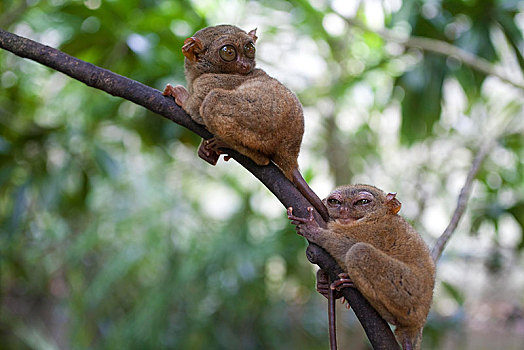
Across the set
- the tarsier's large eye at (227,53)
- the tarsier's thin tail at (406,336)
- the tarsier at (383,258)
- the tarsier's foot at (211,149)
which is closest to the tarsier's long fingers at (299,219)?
the tarsier at (383,258)

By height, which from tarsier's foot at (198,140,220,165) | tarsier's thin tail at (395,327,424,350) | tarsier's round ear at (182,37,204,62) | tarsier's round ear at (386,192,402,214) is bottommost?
tarsier's thin tail at (395,327,424,350)

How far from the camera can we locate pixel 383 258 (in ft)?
5.65

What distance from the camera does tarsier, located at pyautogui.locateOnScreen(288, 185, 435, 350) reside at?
166 centimetres

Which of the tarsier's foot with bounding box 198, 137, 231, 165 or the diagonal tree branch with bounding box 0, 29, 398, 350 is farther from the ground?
the tarsier's foot with bounding box 198, 137, 231, 165

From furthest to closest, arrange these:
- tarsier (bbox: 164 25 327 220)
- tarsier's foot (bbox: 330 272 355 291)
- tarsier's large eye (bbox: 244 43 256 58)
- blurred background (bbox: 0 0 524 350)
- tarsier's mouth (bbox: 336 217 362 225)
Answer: blurred background (bbox: 0 0 524 350)
tarsier's large eye (bbox: 244 43 256 58)
tarsier's mouth (bbox: 336 217 362 225)
tarsier (bbox: 164 25 327 220)
tarsier's foot (bbox: 330 272 355 291)

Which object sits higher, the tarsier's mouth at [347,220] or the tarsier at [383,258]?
the tarsier's mouth at [347,220]

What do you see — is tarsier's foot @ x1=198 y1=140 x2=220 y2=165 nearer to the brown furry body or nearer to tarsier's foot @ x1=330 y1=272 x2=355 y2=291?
the brown furry body

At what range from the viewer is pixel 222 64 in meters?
2.13

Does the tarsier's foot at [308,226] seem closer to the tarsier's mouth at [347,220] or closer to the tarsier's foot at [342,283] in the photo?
the tarsier's foot at [342,283]

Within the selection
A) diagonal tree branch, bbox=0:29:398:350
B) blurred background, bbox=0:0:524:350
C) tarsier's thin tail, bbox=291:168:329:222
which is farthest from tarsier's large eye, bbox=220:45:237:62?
blurred background, bbox=0:0:524:350

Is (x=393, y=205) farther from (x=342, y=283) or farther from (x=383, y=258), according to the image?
(x=342, y=283)

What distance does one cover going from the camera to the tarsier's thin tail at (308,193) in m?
1.64

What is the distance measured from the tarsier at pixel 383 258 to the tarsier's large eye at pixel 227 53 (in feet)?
2.37

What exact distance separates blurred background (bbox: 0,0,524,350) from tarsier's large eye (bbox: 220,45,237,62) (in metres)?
1.81
